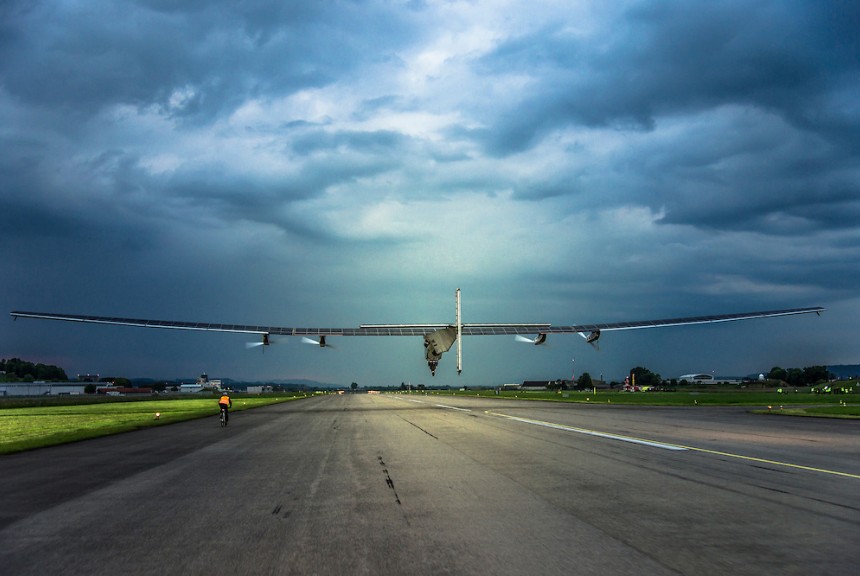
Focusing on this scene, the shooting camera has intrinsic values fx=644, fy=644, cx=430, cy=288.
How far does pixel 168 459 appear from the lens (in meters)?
19.7

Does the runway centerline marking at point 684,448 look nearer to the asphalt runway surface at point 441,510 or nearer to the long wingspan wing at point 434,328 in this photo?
the asphalt runway surface at point 441,510

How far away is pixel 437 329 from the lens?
324 feet

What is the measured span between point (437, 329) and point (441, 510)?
289 feet

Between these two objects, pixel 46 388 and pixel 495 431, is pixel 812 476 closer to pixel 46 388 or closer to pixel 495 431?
pixel 495 431

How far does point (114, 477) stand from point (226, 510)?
6.44m

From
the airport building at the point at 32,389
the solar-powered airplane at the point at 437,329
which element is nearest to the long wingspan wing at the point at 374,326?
the solar-powered airplane at the point at 437,329

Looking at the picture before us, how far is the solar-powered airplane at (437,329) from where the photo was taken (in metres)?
72.1

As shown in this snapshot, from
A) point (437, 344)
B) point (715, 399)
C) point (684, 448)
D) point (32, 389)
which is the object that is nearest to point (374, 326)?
Result: point (437, 344)

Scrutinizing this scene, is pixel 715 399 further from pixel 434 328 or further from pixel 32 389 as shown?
pixel 32 389

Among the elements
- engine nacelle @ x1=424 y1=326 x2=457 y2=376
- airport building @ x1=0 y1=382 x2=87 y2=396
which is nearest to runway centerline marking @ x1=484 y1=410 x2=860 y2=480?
engine nacelle @ x1=424 y1=326 x2=457 y2=376

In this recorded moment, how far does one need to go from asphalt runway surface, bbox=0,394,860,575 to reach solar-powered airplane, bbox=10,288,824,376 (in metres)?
52.8

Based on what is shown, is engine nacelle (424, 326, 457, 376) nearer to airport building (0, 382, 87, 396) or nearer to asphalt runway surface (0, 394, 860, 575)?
asphalt runway surface (0, 394, 860, 575)

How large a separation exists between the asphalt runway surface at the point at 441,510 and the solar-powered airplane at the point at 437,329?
173 ft

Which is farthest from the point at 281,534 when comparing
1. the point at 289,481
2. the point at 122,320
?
the point at 122,320
